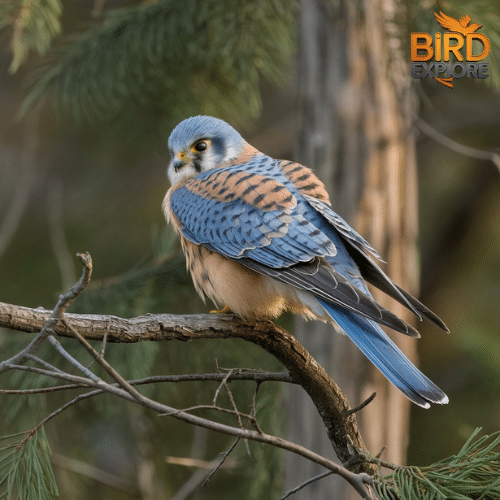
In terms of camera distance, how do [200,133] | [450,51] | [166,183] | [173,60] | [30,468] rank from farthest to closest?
[166,183] → [173,60] → [450,51] → [200,133] → [30,468]

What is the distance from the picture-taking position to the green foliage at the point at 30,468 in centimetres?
182

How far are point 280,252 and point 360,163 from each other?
0.97 meters

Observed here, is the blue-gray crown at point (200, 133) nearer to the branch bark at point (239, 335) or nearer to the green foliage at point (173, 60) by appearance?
the green foliage at point (173, 60)

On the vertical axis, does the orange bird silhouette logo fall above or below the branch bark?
above

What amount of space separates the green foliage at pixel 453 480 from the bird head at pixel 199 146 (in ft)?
5.33

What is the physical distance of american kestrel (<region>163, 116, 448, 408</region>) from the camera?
7.20 ft

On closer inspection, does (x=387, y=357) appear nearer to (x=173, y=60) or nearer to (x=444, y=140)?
(x=444, y=140)

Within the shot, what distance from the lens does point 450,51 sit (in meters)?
3.19

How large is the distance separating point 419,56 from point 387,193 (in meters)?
0.60

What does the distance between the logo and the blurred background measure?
0.15ft

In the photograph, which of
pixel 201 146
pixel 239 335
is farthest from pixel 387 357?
pixel 201 146

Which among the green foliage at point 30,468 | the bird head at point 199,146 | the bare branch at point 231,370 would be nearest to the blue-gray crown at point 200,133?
the bird head at point 199,146

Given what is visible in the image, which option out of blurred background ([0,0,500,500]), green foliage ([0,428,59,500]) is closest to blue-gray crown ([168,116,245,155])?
blurred background ([0,0,500,500])

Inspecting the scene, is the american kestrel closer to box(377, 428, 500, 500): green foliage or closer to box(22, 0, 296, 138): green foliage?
box(377, 428, 500, 500): green foliage
